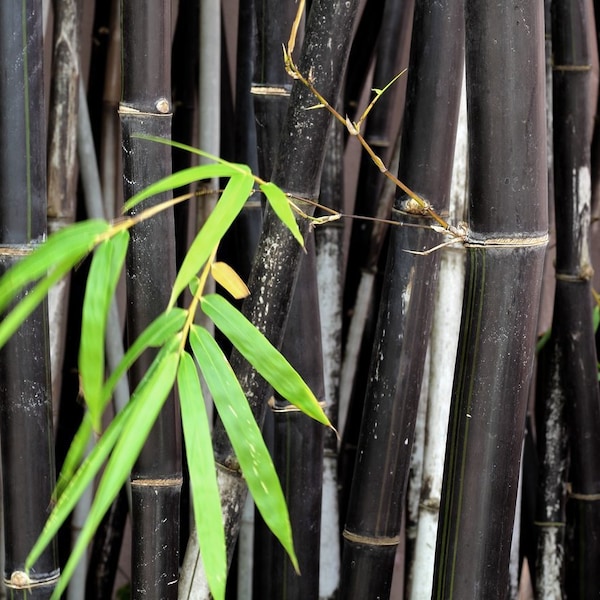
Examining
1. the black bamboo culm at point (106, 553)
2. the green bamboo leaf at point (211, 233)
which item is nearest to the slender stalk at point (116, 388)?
the black bamboo culm at point (106, 553)

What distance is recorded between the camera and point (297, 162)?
0.62m

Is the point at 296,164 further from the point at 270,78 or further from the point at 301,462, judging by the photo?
the point at 301,462

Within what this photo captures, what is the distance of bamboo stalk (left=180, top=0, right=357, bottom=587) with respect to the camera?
60 cm

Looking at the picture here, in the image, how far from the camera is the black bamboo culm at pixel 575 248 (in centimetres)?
91

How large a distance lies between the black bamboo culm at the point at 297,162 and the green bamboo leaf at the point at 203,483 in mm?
227

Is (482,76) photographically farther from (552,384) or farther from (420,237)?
(552,384)

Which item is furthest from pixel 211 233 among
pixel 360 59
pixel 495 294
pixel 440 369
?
pixel 360 59

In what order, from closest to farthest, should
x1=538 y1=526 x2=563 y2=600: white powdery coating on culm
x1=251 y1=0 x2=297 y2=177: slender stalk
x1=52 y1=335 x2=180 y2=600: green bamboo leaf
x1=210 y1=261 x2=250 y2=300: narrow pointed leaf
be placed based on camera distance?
x1=52 y1=335 x2=180 y2=600: green bamboo leaf < x1=210 y1=261 x2=250 y2=300: narrow pointed leaf < x1=251 y1=0 x2=297 y2=177: slender stalk < x1=538 y1=526 x2=563 y2=600: white powdery coating on culm

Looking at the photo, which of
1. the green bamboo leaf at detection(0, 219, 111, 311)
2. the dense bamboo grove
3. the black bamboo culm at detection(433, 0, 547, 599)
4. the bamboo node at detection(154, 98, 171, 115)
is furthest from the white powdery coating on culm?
the green bamboo leaf at detection(0, 219, 111, 311)

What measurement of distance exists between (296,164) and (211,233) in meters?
0.24

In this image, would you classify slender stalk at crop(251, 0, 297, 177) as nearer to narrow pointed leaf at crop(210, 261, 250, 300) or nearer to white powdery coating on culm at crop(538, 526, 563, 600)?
narrow pointed leaf at crop(210, 261, 250, 300)

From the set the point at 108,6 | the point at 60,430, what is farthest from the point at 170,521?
the point at 108,6

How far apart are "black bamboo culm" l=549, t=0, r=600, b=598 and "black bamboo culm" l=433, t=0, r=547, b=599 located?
37cm

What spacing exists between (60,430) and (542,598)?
0.63 metres
